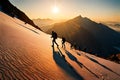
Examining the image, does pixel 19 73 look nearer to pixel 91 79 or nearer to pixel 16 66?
pixel 16 66

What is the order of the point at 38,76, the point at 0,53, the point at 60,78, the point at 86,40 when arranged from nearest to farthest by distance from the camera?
the point at 38,76, the point at 60,78, the point at 0,53, the point at 86,40

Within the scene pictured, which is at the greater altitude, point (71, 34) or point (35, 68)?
point (71, 34)

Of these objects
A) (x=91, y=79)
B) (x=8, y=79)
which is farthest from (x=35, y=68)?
(x=91, y=79)

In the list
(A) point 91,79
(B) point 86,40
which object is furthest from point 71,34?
(A) point 91,79

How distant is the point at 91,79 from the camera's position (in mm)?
13102

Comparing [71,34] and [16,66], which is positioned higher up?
[71,34]

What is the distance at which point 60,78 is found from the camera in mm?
11094

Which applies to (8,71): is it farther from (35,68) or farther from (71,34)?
(71,34)

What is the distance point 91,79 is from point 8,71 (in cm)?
591

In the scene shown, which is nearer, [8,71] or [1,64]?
[8,71]

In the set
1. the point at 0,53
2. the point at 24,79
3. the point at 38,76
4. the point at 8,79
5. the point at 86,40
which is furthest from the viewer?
the point at 86,40

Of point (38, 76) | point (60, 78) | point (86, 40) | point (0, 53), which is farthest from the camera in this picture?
point (86, 40)

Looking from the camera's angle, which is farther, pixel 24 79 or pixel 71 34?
pixel 71 34

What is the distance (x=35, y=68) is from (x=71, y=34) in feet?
619
